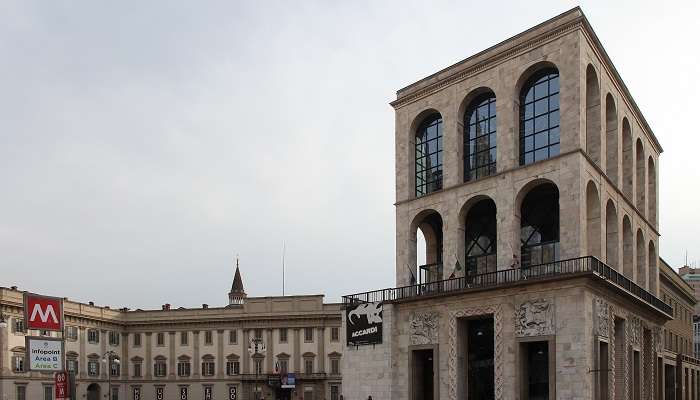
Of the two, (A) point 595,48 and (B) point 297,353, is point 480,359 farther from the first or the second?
(B) point 297,353

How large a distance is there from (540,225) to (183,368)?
6277 cm

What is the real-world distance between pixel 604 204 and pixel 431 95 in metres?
14.0

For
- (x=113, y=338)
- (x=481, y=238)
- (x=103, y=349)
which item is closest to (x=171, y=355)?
(x=113, y=338)

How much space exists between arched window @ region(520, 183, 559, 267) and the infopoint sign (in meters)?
26.3

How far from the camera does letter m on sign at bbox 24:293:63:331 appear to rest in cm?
3244

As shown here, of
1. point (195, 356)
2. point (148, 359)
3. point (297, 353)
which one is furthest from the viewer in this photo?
point (148, 359)

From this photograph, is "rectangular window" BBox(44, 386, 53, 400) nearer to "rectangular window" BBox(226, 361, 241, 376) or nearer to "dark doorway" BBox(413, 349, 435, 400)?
"rectangular window" BBox(226, 361, 241, 376)

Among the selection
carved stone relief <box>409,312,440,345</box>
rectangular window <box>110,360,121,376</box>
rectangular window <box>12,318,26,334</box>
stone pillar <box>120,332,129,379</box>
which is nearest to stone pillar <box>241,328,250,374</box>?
stone pillar <box>120,332,129,379</box>

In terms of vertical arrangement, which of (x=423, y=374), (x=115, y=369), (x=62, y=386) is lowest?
(x=115, y=369)

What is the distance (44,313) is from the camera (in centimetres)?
3316

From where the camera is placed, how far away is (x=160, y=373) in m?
95.6

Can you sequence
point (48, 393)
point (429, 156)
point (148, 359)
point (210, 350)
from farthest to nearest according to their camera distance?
point (148, 359)
point (210, 350)
point (48, 393)
point (429, 156)

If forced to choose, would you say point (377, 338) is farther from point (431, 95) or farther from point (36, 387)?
point (36, 387)

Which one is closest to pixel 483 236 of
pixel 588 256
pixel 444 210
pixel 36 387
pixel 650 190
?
pixel 444 210
